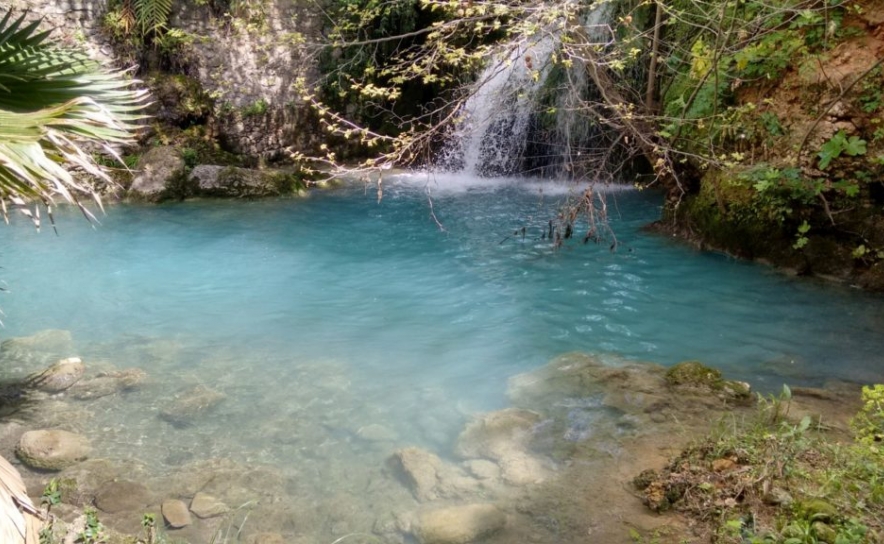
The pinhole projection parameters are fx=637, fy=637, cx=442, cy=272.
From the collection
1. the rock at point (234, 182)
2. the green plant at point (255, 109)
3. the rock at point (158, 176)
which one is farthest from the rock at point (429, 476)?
the green plant at point (255, 109)

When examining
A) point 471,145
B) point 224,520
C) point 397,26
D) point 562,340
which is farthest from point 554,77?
point 224,520

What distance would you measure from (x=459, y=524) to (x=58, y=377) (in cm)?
393

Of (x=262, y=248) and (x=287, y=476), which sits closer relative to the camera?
(x=287, y=476)

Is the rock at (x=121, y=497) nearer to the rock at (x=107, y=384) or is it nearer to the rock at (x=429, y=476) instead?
the rock at (x=107, y=384)

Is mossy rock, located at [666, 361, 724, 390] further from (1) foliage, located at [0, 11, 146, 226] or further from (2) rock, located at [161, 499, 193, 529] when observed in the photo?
(1) foliage, located at [0, 11, 146, 226]

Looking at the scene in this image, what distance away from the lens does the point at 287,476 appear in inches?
172

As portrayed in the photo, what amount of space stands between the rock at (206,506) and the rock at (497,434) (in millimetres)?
1613

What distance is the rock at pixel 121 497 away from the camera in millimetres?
4012

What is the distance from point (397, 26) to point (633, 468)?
496 inches

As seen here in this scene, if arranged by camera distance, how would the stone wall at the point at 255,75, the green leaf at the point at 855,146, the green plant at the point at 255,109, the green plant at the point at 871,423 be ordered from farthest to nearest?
1. the green plant at the point at 255,109
2. the stone wall at the point at 255,75
3. the green leaf at the point at 855,146
4. the green plant at the point at 871,423

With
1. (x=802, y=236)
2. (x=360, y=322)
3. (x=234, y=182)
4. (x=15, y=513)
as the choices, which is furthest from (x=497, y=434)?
(x=234, y=182)

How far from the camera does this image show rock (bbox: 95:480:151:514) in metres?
4.01

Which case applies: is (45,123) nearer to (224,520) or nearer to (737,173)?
(224,520)

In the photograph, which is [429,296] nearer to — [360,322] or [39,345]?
[360,322]
